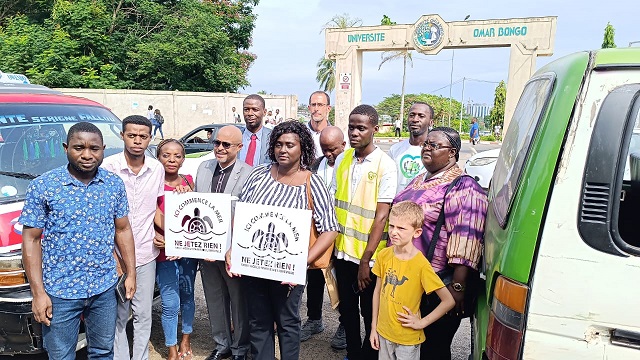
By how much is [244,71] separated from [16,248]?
24081mm

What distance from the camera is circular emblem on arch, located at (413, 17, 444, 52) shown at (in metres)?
18.8

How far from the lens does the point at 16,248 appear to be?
108 inches

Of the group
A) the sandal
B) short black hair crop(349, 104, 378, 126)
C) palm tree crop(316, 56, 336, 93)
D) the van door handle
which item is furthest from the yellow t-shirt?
palm tree crop(316, 56, 336, 93)

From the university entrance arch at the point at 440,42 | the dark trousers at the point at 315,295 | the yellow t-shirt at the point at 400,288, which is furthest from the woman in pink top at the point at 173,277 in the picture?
the university entrance arch at the point at 440,42

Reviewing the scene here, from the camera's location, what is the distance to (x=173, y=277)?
329cm

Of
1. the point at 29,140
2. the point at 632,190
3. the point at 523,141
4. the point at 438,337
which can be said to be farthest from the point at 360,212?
the point at 29,140

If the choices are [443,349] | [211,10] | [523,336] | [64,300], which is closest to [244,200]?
[64,300]

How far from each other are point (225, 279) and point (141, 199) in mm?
862

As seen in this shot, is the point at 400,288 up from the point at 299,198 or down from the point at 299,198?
down

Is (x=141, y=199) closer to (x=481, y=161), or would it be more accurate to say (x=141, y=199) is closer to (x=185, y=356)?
(x=185, y=356)

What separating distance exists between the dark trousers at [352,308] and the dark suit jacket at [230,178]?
0.94 m

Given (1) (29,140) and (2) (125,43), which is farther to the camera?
(2) (125,43)

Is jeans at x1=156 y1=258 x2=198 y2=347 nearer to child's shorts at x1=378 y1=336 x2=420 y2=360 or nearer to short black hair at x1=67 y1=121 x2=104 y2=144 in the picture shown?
short black hair at x1=67 y1=121 x2=104 y2=144

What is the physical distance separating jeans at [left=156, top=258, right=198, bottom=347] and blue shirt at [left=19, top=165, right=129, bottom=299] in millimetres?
669
